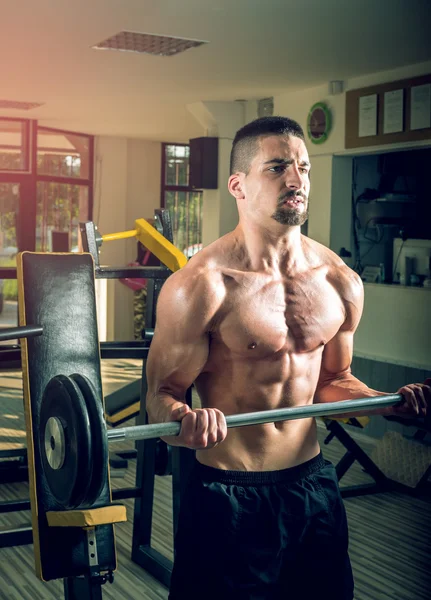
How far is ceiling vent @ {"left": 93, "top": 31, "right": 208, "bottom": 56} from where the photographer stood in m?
4.59

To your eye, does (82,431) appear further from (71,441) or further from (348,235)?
(348,235)

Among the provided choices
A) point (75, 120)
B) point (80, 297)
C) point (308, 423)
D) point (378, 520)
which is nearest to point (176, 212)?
point (75, 120)

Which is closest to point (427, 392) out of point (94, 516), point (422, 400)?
point (422, 400)

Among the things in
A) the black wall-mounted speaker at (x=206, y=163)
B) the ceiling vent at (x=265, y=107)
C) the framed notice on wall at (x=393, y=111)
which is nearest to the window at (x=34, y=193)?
the black wall-mounted speaker at (x=206, y=163)

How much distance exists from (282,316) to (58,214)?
298 inches

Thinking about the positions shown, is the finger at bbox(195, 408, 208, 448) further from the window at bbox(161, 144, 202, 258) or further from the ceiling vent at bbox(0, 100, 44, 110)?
the window at bbox(161, 144, 202, 258)

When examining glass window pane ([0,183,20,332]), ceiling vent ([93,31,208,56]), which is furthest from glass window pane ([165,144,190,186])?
ceiling vent ([93,31,208,56])

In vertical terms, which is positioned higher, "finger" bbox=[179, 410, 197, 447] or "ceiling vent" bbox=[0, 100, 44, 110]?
"ceiling vent" bbox=[0, 100, 44, 110]

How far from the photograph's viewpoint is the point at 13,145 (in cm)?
866

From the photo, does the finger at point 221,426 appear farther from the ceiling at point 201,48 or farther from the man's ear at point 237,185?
the ceiling at point 201,48

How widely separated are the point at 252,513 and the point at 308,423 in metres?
0.28

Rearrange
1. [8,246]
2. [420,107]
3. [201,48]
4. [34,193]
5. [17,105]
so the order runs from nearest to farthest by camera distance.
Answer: [201,48]
[420,107]
[17,105]
[8,246]
[34,193]

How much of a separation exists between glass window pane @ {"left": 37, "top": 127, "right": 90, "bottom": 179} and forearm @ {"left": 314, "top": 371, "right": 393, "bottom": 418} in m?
7.40

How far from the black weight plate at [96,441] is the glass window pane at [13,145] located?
749 centimetres
